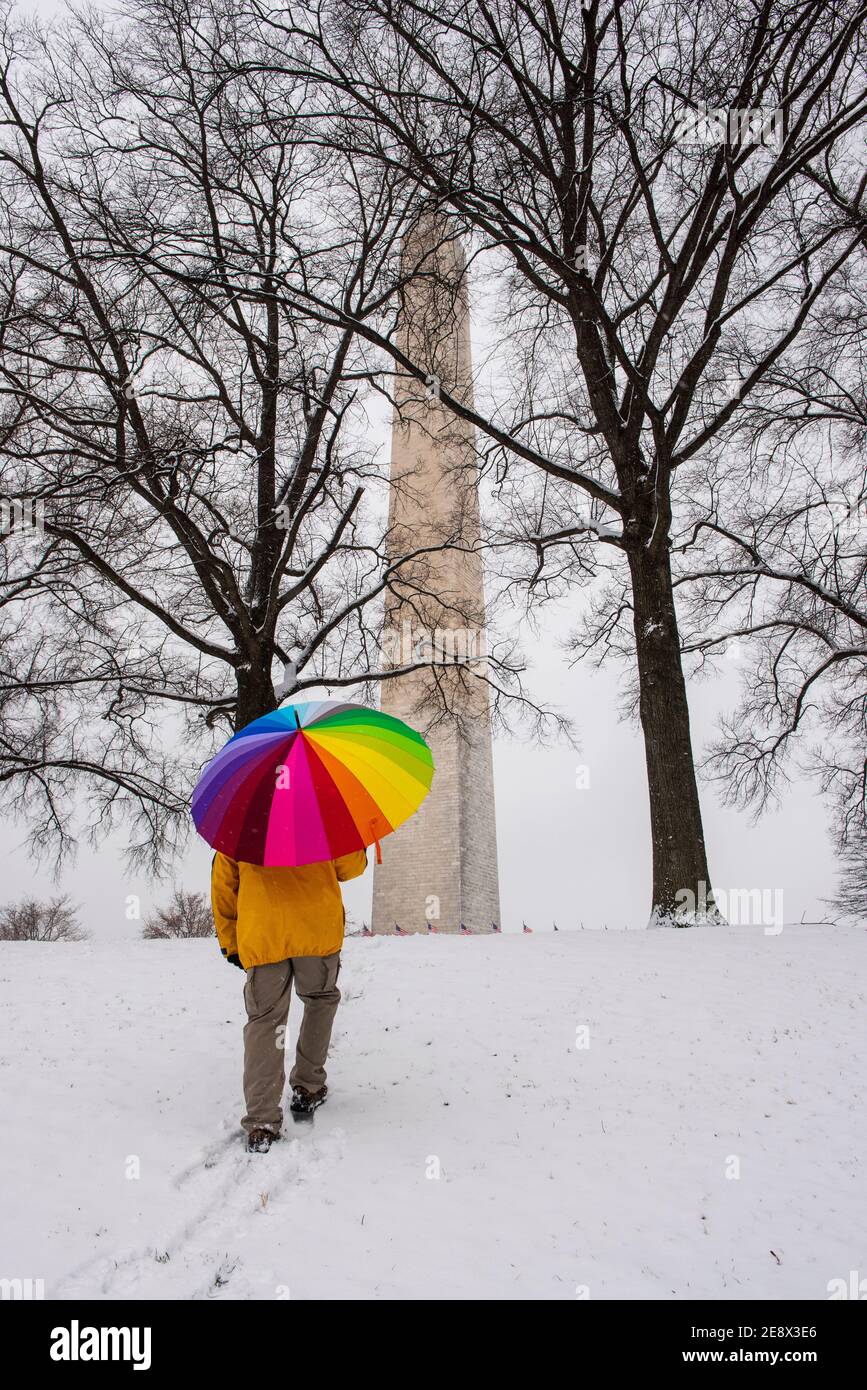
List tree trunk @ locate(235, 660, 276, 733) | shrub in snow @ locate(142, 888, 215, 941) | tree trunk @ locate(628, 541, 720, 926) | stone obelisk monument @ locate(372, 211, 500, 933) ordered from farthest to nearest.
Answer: shrub in snow @ locate(142, 888, 215, 941)
stone obelisk monument @ locate(372, 211, 500, 933)
tree trunk @ locate(235, 660, 276, 733)
tree trunk @ locate(628, 541, 720, 926)

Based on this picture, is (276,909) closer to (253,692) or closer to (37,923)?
(253,692)

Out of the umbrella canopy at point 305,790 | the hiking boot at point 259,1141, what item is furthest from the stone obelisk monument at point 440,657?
the hiking boot at point 259,1141

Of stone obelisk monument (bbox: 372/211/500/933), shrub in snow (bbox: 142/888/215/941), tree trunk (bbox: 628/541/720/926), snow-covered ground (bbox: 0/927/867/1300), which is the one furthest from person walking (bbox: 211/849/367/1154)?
shrub in snow (bbox: 142/888/215/941)

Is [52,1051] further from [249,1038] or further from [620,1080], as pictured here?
[620,1080]

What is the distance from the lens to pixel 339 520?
43.5 feet

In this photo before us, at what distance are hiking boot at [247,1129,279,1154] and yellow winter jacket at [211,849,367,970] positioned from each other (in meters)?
0.77

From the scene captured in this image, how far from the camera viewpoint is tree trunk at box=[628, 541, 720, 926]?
877 centimetres

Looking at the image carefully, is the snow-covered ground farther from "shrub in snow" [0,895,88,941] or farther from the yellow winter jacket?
"shrub in snow" [0,895,88,941]

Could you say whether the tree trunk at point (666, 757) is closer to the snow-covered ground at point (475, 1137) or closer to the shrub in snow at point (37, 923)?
the snow-covered ground at point (475, 1137)

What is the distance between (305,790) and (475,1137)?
188 cm

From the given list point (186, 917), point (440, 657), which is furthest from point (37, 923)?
point (440, 657)

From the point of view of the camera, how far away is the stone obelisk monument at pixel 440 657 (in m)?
12.8

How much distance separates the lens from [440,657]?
13070 millimetres
